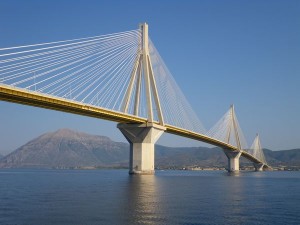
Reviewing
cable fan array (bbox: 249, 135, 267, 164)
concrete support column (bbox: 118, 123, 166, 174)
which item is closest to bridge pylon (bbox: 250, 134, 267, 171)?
cable fan array (bbox: 249, 135, 267, 164)

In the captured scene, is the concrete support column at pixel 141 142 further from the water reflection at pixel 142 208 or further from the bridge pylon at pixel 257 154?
the bridge pylon at pixel 257 154

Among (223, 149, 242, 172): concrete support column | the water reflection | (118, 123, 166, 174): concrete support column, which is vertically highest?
(223, 149, 242, 172): concrete support column

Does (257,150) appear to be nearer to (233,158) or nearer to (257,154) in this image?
(257,154)

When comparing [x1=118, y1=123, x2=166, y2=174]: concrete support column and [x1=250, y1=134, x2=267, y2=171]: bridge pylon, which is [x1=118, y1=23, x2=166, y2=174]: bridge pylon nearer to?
[x1=118, y1=123, x2=166, y2=174]: concrete support column

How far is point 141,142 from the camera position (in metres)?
67.6

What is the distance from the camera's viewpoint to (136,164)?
68500 millimetres

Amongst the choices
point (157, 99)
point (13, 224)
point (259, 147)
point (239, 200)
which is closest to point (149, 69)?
point (157, 99)

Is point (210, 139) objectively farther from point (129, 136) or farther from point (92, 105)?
point (92, 105)

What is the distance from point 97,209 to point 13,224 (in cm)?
647

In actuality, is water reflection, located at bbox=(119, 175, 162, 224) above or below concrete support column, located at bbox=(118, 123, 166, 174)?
below

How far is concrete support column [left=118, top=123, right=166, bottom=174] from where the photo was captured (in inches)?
2586

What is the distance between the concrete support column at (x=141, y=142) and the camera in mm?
65688

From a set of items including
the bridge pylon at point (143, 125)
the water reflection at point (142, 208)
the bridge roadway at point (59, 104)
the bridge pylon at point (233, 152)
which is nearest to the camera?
the water reflection at point (142, 208)

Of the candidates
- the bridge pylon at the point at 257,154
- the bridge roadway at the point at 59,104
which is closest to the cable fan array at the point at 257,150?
the bridge pylon at the point at 257,154
